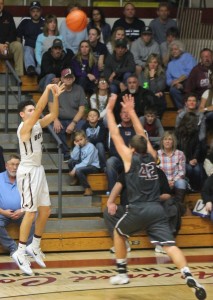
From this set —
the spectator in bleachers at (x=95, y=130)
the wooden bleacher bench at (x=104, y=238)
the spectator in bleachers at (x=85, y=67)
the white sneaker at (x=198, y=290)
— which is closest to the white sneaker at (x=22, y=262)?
the wooden bleacher bench at (x=104, y=238)

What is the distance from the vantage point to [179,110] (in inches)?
610

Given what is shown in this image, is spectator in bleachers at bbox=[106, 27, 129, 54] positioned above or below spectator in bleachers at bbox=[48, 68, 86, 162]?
above

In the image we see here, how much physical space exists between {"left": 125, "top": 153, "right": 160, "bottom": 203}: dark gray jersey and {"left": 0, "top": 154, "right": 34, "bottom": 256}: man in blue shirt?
2.47 metres

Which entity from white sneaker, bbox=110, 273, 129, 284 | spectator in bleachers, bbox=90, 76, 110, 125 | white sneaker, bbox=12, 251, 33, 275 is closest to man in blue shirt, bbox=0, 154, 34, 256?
white sneaker, bbox=12, 251, 33, 275

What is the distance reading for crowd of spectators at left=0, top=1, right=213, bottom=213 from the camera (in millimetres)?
14508

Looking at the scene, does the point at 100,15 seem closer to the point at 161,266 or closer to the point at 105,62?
the point at 105,62

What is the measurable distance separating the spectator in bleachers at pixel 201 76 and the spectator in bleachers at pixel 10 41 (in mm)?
2807

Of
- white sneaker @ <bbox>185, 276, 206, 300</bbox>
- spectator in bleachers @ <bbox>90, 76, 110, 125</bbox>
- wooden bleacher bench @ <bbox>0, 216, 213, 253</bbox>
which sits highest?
spectator in bleachers @ <bbox>90, 76, 110, 125</bbox>

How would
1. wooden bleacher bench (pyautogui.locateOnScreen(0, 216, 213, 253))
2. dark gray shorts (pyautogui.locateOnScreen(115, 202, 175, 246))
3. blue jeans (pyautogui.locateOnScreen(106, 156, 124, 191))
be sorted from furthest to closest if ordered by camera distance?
blue jeans (pyautogui.locateOnScreen(106, 156, 124, 191)) < wooden bleacher bench (pyautogui.locateOnScreen(0, 216, 213, 253)) < dark gray shorts (pyautogui.locateOnScreen(115, 202, 175, 246))

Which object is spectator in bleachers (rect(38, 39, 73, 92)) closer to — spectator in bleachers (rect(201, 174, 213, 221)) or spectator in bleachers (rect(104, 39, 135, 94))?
spectator in bleachers (rect(104, 39, 135, 94))

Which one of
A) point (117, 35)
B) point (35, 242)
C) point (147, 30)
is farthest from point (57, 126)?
point (35, 242)

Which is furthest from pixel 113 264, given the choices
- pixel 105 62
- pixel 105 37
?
pixel 105 37

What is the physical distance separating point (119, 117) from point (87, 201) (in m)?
1.61

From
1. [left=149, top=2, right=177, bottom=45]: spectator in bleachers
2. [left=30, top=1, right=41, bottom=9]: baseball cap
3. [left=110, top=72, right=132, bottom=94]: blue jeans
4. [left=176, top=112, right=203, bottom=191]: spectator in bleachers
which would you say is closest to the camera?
[left=176, top=112, right=203, bottom=191]: spectator in bleachers
